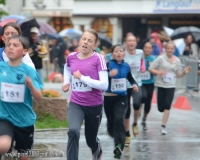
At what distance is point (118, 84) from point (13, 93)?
393 centimetres

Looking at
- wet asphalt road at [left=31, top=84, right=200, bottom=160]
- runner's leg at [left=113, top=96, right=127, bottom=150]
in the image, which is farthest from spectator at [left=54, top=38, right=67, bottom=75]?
runner's leg at [left=113, top=96, right=127, bottom=150]

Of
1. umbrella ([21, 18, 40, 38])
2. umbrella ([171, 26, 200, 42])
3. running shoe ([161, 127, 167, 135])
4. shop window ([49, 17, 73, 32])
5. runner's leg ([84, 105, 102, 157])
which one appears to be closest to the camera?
runner's leg ([84, 105, 102, 157])

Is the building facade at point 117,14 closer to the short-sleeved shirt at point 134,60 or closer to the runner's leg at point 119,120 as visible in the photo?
the short-sleeved shirt at point 134,60

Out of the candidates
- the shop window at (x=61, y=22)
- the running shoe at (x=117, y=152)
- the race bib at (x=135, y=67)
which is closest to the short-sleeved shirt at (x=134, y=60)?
the race bib at (x=135, y=67)

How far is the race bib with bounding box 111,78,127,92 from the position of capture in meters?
11.2

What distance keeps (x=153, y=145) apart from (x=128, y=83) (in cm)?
116

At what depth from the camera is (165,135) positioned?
13727mm

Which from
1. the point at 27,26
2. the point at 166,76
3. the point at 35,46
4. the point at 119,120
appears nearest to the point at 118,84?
the point at 119,120

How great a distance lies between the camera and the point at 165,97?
14.1m

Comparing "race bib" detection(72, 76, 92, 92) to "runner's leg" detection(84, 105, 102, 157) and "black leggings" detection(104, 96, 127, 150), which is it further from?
"black leggings" detection(104, 96, 127, 150)

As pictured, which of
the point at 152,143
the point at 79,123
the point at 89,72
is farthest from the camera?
the point at 152,143

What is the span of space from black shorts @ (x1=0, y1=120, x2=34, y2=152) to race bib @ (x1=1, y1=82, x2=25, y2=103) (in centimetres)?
25

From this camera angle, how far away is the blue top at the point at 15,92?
7520 mm

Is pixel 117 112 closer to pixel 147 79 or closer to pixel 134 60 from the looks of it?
pixel 134 60
